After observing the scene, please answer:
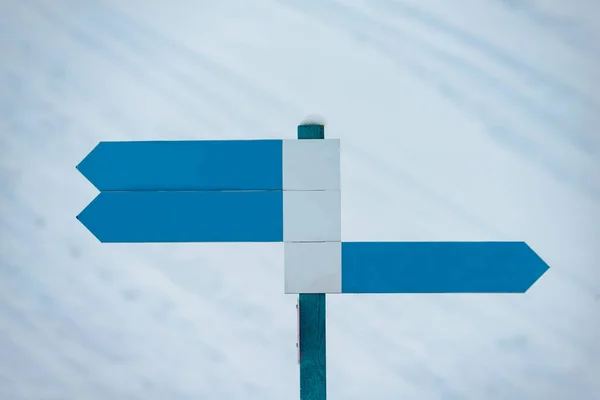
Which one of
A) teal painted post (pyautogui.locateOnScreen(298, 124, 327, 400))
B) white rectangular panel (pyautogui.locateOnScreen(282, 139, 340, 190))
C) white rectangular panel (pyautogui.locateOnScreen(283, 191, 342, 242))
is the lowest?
teal painted post (pyautogui.locateOnScreen(298, 124, 327, 400))

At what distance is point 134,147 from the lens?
2.82 ft

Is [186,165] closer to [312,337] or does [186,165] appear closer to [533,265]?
[312,337]

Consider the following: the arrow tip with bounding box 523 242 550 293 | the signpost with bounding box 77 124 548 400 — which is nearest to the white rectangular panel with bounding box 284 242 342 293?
the signpost with bounding box 77 124 548 400

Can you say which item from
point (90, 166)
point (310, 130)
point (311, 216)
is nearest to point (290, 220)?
point (311, 216)

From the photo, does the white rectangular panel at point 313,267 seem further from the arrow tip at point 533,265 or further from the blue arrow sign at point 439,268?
the arrow tip at point 533,265

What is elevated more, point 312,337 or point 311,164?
point 311,164

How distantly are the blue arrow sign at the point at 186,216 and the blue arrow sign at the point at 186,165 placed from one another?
0.01 metres

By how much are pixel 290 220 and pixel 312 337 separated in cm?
18

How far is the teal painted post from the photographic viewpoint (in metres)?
0.84

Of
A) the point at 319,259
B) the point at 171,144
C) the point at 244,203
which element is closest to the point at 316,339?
the point at 319,259

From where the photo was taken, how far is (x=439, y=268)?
83 centimetres

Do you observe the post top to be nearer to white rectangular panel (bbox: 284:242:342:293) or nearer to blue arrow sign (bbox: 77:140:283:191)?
blue arrow sign (bbox: 77:140:283:191)

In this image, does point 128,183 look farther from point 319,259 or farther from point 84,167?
point 319,259

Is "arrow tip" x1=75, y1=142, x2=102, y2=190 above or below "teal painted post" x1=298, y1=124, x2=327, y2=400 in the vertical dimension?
above
